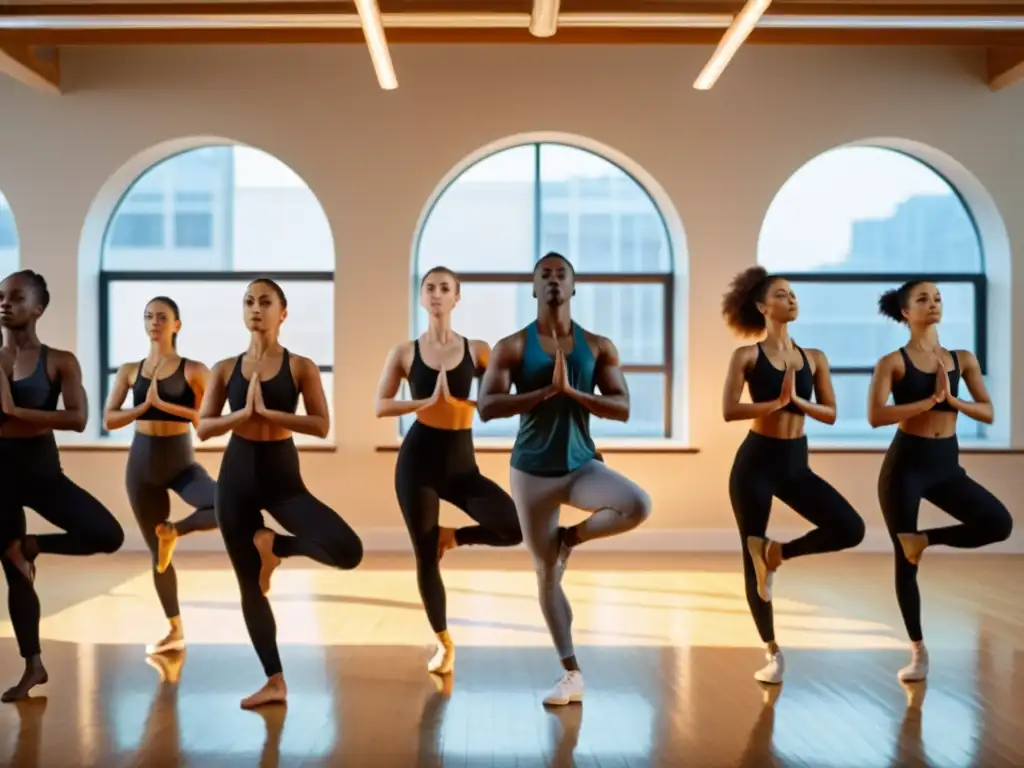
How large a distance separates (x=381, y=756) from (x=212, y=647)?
6.12 feet

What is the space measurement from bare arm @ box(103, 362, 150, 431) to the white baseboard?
11.1 ft

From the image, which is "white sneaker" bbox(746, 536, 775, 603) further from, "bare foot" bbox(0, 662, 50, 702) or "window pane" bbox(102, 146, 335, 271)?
"window pane" bbox(102, 146, 335, 271)

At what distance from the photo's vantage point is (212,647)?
491 cm

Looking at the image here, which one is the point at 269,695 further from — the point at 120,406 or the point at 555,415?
the point at 120,406

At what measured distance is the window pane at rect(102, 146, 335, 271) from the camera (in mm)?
8422

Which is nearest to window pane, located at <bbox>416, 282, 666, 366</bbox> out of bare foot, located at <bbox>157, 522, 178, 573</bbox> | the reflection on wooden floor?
the reflection on wooden floor

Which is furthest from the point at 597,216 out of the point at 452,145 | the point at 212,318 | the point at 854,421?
the point at 212,318

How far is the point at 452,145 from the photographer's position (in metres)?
8.09

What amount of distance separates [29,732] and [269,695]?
2.63 feet

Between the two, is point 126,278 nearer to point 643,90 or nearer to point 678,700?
point 643,90

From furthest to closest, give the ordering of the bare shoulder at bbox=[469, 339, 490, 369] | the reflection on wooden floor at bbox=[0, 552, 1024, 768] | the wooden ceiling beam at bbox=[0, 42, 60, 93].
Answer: the wooden ceiling beam at bbox=[0, 42, 60, 93]
the bare shoulder at bbox=[469, 339, 490, 369]
the reflection on wooden floor at bbox=[0, 552, 1024, 768]

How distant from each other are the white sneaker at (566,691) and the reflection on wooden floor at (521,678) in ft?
0.19

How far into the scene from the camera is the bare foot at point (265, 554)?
383 cm

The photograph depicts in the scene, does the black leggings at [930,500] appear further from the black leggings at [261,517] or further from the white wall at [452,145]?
the white wall at [452,145]
